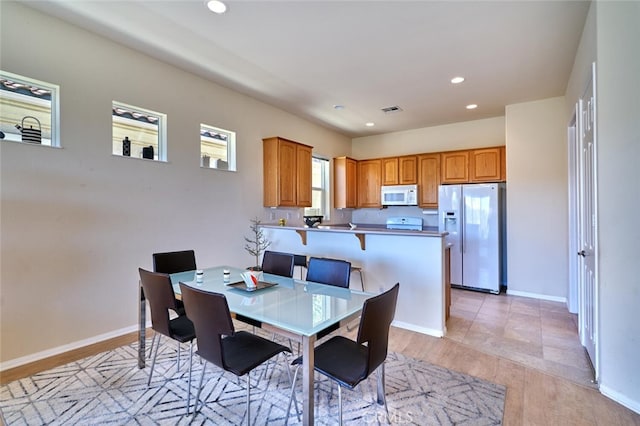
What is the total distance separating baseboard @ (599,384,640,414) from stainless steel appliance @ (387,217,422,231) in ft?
12.1

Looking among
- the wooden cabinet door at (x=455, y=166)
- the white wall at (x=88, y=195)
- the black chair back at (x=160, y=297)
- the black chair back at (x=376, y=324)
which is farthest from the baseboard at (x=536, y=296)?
the black chair back at (x=160, y=297)

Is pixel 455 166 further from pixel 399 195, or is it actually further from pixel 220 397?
pixel 220 397

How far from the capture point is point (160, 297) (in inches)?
76.6

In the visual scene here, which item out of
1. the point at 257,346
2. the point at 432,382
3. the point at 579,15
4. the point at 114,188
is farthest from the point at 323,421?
the point at 579,15

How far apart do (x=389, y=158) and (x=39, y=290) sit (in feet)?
17.6

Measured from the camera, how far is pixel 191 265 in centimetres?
288

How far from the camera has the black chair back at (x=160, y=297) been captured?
6.17 ft

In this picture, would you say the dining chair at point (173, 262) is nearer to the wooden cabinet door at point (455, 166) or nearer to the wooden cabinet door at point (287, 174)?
the wooden cabinet door at point (287, 174)

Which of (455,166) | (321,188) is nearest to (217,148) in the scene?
(321,188)

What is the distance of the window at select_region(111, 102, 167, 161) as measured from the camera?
304 centimetres

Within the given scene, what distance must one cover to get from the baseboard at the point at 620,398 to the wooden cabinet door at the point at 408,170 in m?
4.01

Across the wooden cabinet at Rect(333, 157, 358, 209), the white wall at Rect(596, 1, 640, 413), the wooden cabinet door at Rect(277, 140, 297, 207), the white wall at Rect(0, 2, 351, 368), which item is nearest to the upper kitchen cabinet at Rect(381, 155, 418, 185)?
the wooden cabinet at Rect(333, 157, 358, 209)

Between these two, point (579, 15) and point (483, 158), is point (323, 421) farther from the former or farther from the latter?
point (483, 158)

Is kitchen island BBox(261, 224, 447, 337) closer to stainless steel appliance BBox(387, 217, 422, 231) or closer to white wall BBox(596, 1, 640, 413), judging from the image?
white wall BBox(596, 1, 640, 413)
